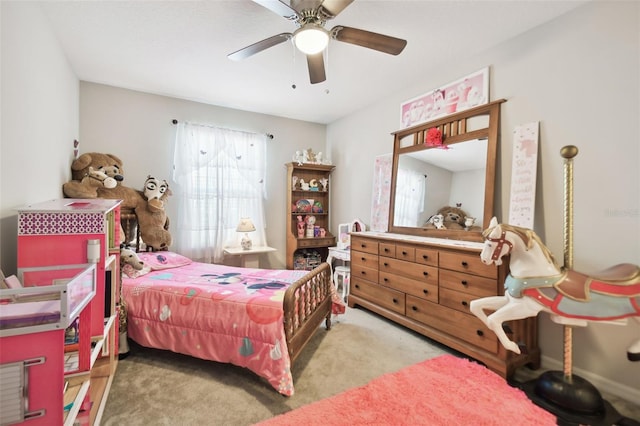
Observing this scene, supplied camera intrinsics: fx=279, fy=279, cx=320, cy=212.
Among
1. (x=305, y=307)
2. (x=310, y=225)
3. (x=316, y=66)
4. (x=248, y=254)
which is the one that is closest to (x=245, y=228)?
(x=248, y=254)

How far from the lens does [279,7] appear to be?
1679 millimetres

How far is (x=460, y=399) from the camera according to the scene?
71.5 inches

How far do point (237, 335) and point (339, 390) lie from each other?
80 cm

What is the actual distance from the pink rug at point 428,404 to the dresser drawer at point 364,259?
123cm

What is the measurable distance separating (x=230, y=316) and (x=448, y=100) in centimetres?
293

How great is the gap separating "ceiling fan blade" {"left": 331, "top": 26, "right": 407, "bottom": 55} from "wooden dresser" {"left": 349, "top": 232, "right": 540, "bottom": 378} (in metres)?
1.62

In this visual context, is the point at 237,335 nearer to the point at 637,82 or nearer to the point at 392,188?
the point at 392,188

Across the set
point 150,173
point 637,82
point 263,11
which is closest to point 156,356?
point 150,173

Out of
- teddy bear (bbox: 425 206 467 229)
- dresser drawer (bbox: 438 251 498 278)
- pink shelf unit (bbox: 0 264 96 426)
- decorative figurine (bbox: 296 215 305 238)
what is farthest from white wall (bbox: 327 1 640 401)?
pink shelf unit (bbox: 0 264 96 426)

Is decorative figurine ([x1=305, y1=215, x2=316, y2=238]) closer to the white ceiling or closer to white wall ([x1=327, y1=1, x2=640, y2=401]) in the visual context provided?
the white ceiling

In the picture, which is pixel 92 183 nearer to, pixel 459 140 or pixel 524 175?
pixel 459 140

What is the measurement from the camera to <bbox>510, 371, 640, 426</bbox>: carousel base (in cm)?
161

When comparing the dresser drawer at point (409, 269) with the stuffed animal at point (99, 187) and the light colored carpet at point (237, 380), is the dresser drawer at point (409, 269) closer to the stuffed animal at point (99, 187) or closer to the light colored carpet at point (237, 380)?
the light colored carpet at point (237, 380)

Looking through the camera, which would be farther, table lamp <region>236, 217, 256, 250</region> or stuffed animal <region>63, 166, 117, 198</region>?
table lamp <region>236, 217, 256, 250</region>
